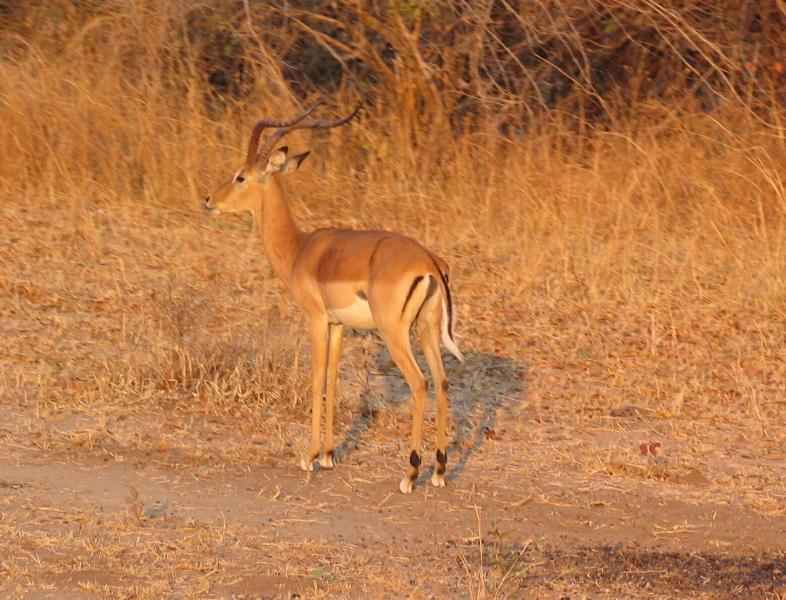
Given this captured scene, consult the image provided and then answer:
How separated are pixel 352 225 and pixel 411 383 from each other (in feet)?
13.1

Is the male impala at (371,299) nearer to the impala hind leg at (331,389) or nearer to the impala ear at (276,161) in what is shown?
the impala hind leg at (331,389)

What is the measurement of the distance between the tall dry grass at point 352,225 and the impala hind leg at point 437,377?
3.67ft

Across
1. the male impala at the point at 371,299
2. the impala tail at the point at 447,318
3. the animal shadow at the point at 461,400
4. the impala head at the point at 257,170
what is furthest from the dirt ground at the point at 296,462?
the impala head at the point at 257,170

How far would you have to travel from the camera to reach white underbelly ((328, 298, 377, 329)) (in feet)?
19.5

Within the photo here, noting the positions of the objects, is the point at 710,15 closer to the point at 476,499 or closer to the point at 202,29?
the point at 202,29

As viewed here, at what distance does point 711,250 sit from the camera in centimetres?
952

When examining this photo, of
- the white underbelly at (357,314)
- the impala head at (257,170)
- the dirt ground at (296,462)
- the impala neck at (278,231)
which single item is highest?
the impala head at (257,170)

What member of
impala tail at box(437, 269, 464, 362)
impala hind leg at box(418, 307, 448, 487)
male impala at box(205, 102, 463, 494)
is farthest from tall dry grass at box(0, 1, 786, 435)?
impala tail at box(437, 269, 464, 362)

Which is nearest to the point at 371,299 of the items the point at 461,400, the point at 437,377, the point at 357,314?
the point at 357,314

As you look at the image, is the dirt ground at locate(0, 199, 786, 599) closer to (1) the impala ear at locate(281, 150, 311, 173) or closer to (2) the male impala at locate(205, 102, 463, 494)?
(2) the male impala at locate(205, 102, 463, 494)

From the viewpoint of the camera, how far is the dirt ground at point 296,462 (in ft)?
15.9

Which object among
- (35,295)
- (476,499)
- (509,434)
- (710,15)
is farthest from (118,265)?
(710,15)

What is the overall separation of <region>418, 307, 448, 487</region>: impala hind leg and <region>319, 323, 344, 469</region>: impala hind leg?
430mm

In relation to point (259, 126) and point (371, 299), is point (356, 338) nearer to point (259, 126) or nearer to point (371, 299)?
point (259, 126)
